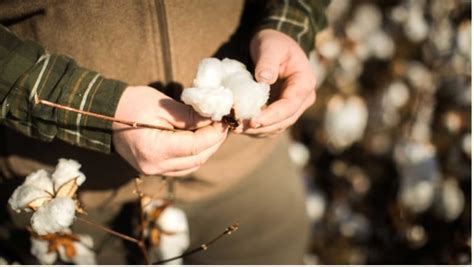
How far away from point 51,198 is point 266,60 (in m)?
0.37

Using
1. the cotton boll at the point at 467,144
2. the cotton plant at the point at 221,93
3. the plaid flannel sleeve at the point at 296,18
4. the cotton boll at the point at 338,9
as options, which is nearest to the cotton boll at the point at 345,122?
the cotton boll at the point at 467,144

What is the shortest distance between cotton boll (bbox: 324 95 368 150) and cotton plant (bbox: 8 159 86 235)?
1.52m

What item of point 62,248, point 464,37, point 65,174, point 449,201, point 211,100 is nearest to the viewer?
point 211,100

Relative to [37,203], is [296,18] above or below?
above

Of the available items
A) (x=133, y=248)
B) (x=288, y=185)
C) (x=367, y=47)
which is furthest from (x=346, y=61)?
(x=133, y=248)

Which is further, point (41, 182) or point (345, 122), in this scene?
point (345, 122)

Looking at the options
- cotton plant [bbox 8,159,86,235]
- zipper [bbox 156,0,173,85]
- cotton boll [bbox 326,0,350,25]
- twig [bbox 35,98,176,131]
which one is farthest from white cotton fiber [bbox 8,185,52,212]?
cotton boll [bbox 326,0,350,25]

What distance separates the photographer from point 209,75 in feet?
1.86

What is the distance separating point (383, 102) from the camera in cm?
209

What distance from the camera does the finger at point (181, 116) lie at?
60 centimetres

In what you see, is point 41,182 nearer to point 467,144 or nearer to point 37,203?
point 37,203

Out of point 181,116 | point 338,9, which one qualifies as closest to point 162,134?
point 181,116

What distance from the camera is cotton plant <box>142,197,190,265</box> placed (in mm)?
853

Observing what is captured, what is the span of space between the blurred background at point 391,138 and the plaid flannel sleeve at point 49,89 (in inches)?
41.5
